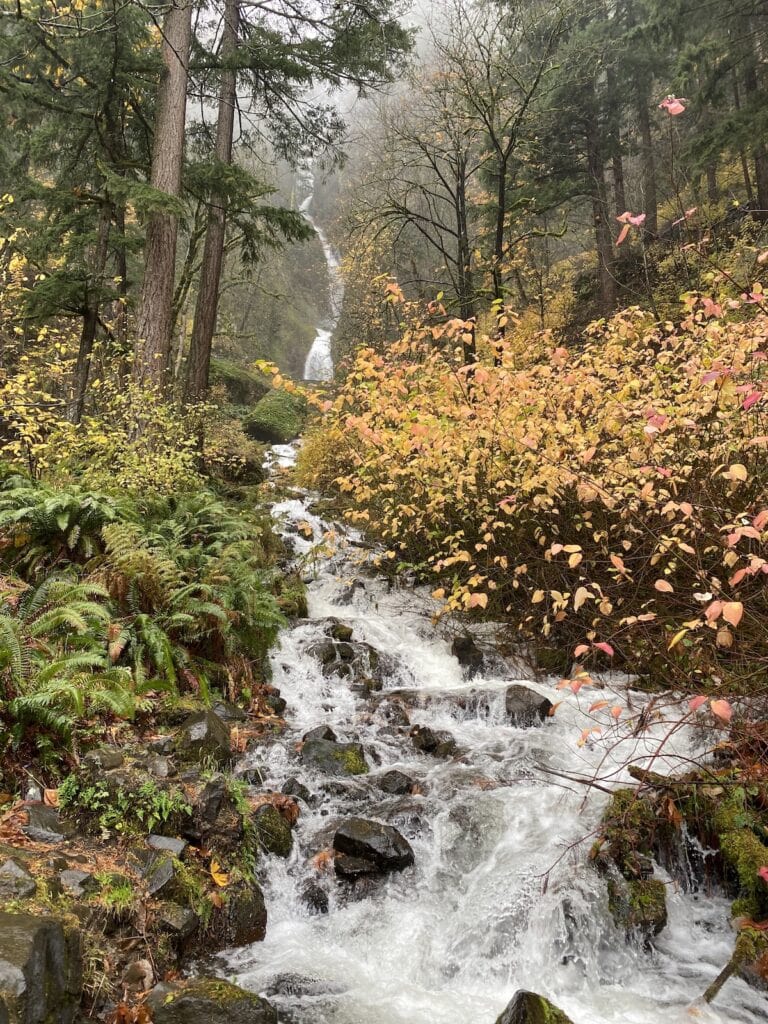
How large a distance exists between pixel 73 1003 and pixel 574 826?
3.51 meters

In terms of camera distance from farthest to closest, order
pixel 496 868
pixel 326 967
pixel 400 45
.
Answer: pixel 400 45, pixel 496 868, pixel 326 967

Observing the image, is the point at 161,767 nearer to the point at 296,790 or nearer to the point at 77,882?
the point at 77,882

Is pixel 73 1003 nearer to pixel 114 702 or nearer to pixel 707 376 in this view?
pixel 114 702

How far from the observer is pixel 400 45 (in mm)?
11406

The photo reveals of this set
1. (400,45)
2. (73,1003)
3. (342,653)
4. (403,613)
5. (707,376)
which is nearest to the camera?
(73,1003)

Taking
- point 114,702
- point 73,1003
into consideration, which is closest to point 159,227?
point 114,702

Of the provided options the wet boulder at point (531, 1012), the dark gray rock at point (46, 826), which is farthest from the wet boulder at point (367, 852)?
the dark gray rock at point (46, 826)

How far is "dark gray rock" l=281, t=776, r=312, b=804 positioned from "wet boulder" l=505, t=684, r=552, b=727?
2.57 meters

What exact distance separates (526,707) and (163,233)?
28.4 feet

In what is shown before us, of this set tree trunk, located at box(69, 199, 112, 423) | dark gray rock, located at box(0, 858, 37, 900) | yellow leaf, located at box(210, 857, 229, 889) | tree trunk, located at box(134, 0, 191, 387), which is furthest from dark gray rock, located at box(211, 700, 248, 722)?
tree trunk, located at box(69, 199, 112, 423)

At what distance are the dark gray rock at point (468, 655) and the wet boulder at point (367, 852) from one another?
133 inches

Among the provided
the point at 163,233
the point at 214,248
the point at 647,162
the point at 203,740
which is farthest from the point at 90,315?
the point at 647,162

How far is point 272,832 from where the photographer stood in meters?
4.31

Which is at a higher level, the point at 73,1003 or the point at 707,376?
the point at 707,376
